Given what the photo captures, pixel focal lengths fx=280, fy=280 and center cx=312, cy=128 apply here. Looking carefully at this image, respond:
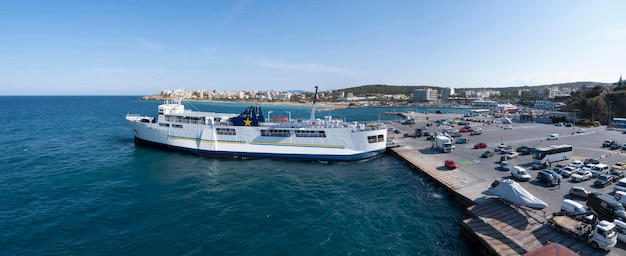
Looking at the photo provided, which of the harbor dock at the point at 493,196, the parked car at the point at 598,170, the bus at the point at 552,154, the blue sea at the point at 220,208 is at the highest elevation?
the bus at the point at 552,154

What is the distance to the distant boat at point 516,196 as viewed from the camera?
66.5ft

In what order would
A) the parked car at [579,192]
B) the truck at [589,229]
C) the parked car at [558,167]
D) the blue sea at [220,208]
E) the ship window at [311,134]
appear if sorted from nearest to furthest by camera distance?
1. the truck at [589,229]
2. the blue sea at [220,208]
3. the parked car at [579,192]
4. the parked car at [558,167]
5. the ship window at [311,134]

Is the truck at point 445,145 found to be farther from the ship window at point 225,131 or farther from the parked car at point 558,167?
the ship window at point 225,131

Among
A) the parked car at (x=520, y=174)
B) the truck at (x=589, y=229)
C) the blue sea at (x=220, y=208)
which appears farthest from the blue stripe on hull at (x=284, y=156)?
the truck at (x=589, y=229)

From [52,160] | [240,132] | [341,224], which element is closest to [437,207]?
[341,224]

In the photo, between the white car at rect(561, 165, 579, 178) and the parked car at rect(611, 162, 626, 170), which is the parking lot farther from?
the parked car at rect(611, 162, 626, 170)

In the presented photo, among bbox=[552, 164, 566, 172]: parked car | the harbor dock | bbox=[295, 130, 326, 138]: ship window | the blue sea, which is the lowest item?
the blue sea

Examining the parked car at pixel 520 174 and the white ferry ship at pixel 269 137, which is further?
the white ferry ship at pixel 269 137

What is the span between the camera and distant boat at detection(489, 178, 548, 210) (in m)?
20.3

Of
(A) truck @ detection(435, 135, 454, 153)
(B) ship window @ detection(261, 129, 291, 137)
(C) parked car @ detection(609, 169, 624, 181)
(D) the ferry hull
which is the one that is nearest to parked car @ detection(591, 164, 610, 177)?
(C) parked car @ detection(609, 169, 624, 181)

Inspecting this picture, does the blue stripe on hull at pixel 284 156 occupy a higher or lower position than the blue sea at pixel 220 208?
higher

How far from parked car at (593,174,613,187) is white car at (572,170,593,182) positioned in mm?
1005

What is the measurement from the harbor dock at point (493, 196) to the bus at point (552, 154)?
1.27 m

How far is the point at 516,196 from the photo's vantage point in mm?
20953
